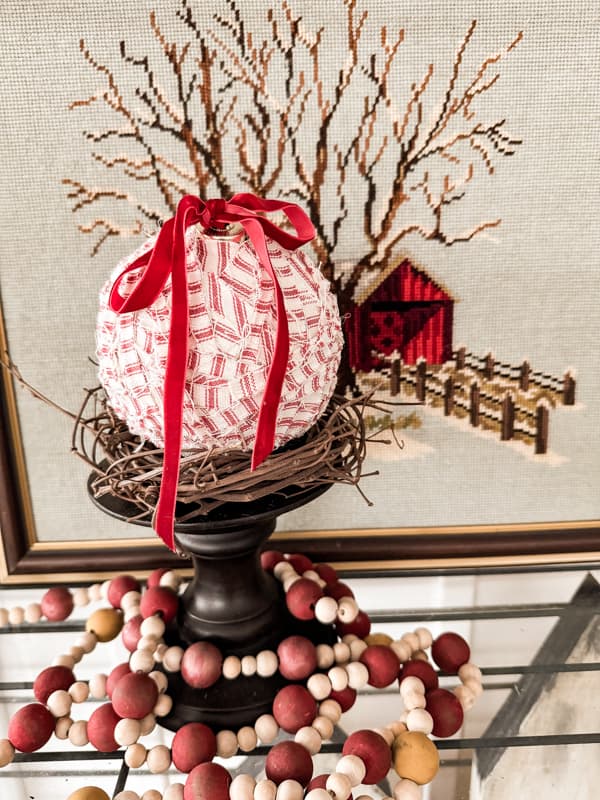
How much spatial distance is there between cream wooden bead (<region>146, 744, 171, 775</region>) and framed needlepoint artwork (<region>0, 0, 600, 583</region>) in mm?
251

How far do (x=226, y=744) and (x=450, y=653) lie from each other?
10.0 inches

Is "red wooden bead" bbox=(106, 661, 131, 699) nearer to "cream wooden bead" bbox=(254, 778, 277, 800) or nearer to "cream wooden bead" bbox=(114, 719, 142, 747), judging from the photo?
"cream wooden bead" bbox=(114, 719, 142, 747)

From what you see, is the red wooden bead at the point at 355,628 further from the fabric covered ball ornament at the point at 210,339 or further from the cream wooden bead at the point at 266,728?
the fabric covered ball ornament at the point at 210,339

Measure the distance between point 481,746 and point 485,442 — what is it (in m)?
0.35

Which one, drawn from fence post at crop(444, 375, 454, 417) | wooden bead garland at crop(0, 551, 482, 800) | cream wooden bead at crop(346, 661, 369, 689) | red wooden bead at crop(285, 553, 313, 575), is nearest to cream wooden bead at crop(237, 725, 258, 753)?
wooden bead garland at crop(0, 551, 482, 800)

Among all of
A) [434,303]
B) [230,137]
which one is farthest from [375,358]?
[230,137]

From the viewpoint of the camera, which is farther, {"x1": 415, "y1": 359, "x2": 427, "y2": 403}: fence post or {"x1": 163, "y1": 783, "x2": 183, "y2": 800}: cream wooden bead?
{"x1": 415, "y1": 359, "x2": 427, "y2": 403}: fence post

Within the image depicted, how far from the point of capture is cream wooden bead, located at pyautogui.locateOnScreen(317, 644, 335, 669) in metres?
0.69

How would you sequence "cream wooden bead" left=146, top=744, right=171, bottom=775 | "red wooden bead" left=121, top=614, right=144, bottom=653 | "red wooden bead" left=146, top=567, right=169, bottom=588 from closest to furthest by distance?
"cream wooden bead" left=146, top=744, right=171, bottom=775 → "red wooden bead" left=121, top=614, right=144, bottom=653 → "red wooden bead" left=146, top=567, right=169, bottom=588

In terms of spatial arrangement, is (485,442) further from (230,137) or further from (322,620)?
(230,137)

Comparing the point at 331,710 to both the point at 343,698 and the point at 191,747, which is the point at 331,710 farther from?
the point at 191,747

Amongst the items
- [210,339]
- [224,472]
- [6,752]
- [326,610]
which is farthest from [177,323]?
[6,752]

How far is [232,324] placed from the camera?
532 millimetres

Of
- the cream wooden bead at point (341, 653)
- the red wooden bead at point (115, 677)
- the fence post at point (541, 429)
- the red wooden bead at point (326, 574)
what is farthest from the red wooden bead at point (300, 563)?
the fence post at point (541, 429)
